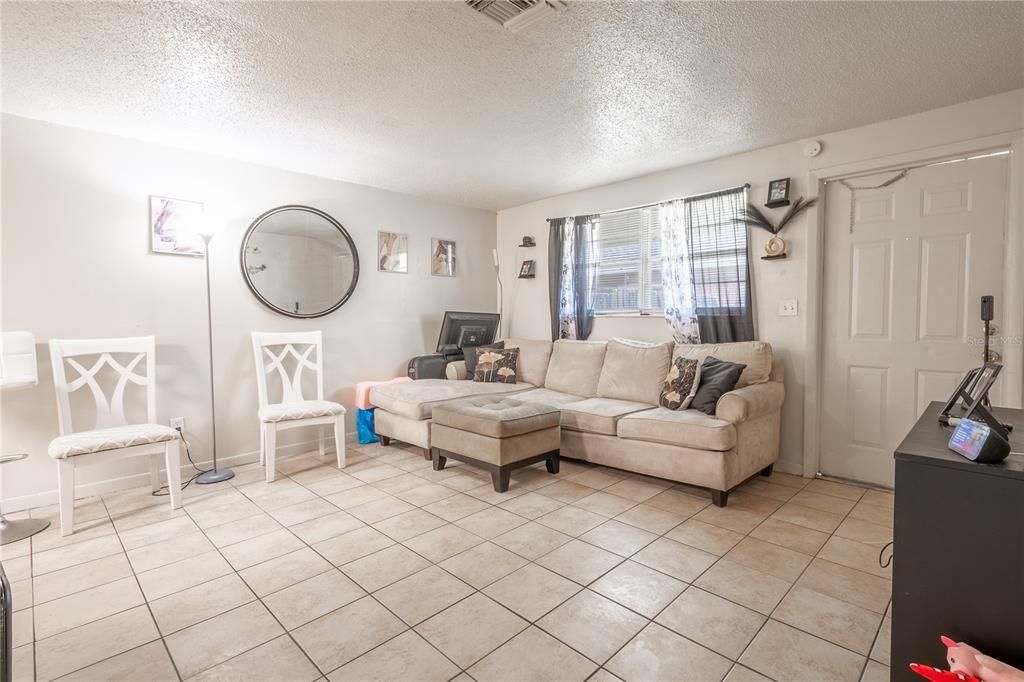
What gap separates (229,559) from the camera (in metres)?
2.28

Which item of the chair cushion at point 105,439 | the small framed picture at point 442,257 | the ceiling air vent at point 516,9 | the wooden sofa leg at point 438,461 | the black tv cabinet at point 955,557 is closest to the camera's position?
the black tv cabinet at point 955,557

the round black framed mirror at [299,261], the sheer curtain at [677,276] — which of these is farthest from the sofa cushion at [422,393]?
the sheer curtain at [677,276]

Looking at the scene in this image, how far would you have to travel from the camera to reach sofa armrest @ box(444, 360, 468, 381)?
4.61 metres

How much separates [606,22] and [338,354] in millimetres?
3400

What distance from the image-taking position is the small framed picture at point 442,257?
507 centimetres

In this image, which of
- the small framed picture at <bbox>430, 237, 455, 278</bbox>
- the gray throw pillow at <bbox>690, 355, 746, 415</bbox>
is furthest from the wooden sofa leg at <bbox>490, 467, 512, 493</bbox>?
the small framed picture at <bbox>430, 237, 455, 278</bbox>

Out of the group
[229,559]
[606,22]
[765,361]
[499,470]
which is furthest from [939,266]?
[229,559]

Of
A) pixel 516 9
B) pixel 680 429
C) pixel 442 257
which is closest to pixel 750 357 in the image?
pixel 680 429

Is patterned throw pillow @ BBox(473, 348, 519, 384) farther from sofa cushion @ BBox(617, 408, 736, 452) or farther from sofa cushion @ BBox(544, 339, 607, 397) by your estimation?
sofa cushion @ BBox(617, 408, 736, 452)

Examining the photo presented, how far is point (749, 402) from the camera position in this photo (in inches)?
116

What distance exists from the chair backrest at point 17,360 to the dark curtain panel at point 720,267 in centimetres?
438

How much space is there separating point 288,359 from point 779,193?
13.2ft

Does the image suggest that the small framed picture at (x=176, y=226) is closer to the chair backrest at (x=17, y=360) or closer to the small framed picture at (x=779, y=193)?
the chair backrest at (x=17, y=360)

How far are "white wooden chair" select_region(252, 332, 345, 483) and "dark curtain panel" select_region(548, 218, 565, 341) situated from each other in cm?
227
